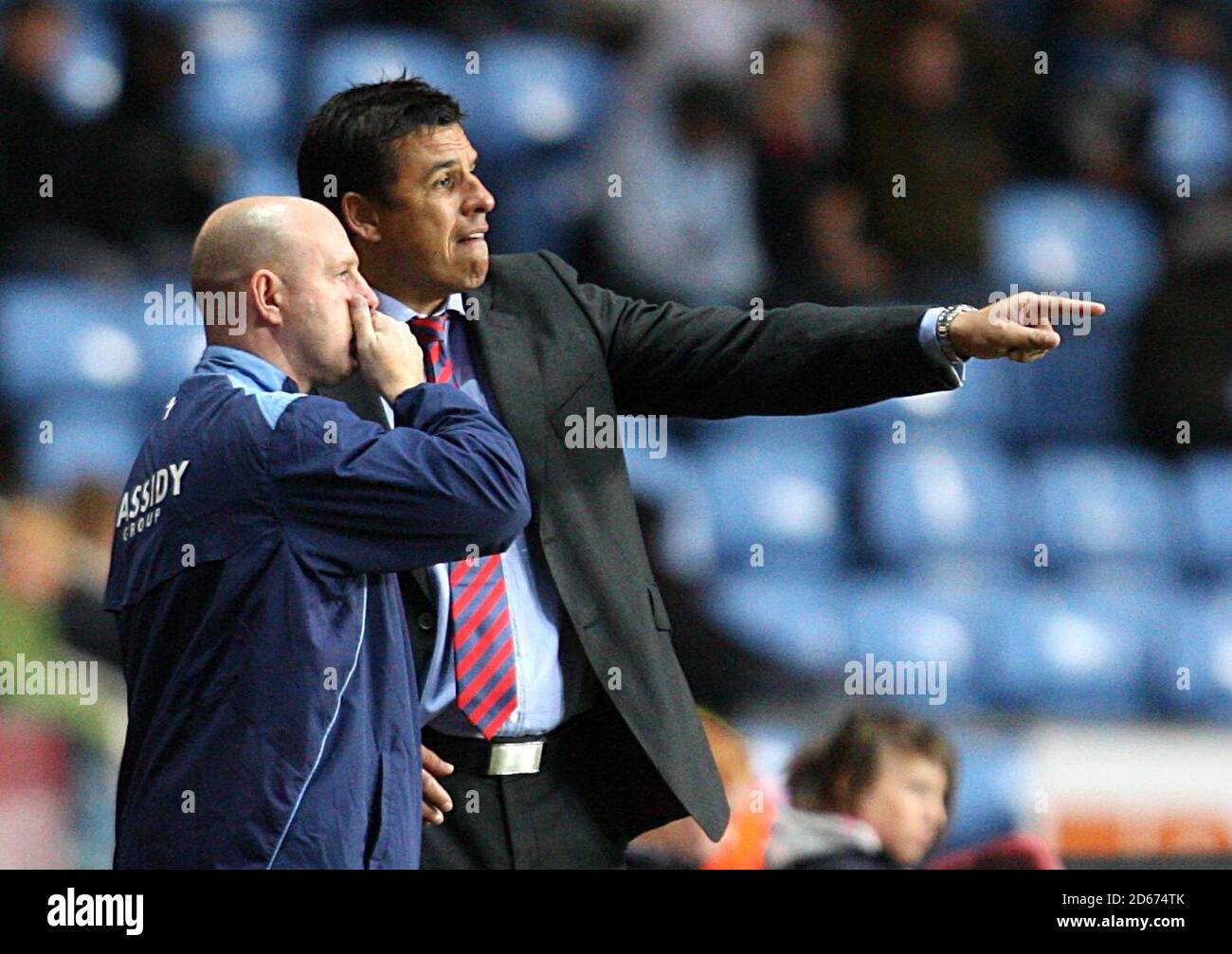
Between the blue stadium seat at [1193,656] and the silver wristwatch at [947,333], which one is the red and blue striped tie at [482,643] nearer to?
the silver wristwatch at [947,333]

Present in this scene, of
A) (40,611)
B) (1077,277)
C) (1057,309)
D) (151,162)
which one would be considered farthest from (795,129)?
(1057,309)

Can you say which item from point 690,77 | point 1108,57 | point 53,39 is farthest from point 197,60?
point 1108,57

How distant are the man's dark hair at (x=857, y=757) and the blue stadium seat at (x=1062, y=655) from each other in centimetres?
39

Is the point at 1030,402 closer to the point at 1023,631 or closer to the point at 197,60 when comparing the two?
the point at 1023,631

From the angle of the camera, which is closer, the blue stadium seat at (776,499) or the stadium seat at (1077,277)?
the blue stadium seat at (776,499)

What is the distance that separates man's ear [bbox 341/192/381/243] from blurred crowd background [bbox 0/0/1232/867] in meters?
Answer: 1.51

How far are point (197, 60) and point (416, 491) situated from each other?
2600 millimetres

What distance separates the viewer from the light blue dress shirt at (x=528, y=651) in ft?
7.79

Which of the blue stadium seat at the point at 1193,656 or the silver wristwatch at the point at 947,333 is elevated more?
the silver wristwatch at the point at 947,333

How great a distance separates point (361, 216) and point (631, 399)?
437 mm

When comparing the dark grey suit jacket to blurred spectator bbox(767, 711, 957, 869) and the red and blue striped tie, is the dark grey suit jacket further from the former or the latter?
blurred spectator bbox(767, 711, 957, 869)

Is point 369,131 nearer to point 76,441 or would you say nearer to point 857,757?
point 76,441

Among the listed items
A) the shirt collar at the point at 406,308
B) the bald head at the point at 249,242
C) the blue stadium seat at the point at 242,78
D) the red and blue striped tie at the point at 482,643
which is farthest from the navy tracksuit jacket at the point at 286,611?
the blue stadium seat at the point at 242,78
